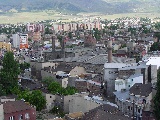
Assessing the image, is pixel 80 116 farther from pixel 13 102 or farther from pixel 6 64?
pixel 6 64

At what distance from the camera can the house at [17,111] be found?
2784cm

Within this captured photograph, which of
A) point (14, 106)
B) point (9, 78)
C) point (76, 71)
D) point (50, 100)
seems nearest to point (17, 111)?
point (14, 106)

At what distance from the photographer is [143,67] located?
38.2 metres

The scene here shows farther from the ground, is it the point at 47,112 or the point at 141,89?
the point at 141,89

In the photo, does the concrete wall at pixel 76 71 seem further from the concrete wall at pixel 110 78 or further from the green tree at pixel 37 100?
the green tree at pixel 37 100

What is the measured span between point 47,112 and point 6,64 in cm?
1331

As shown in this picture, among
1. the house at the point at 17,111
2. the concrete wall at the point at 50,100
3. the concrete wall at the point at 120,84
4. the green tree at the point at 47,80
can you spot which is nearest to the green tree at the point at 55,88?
the concrete wall at the point at 50,100

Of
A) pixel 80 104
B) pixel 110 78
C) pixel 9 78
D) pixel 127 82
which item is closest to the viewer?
pixel 80 104

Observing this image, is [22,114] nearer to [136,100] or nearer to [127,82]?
[136,100]

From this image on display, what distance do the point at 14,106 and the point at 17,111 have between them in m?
0.52

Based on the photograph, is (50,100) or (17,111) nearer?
(17,111)

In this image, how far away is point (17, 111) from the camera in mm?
28234

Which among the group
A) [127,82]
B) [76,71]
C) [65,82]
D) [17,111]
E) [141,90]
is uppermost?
[127,82]

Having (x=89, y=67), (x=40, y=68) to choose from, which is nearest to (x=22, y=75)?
(x=40, y=68)
